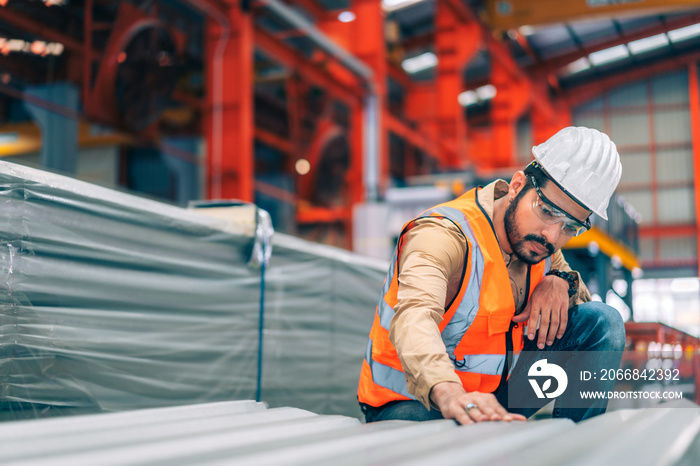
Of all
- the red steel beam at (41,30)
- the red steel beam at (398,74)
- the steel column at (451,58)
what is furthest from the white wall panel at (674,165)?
the red steel beam at (41,30)

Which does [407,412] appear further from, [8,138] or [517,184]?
[8,138]

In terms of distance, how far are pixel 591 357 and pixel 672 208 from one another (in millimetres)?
20382

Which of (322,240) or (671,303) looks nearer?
(322,240)

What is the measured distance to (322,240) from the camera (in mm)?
12562

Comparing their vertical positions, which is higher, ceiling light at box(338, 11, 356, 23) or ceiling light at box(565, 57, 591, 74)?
ceiling light at box(565, 57, 591, 74)

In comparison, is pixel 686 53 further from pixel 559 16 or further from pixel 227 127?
pixel 227 127

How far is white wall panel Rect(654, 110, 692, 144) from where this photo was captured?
2091 centimetres

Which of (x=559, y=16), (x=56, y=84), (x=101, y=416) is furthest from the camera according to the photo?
(x=559, y=16)

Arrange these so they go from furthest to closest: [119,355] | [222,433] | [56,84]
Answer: [56,84] < [119,355] < [222,433]

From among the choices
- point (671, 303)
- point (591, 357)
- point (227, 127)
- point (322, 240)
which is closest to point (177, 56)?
point (227, 127)

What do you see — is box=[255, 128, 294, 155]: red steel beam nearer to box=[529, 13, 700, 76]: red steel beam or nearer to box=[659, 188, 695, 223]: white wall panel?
box=[529, 13, 700, 76]: red steel beam

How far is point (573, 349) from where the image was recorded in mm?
2318

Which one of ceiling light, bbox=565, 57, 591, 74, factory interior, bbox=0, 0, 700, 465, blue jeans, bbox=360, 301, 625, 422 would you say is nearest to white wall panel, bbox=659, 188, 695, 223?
factory interior, bbox=0, 0, 700, 465

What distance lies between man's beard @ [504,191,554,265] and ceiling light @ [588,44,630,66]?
17.9m
